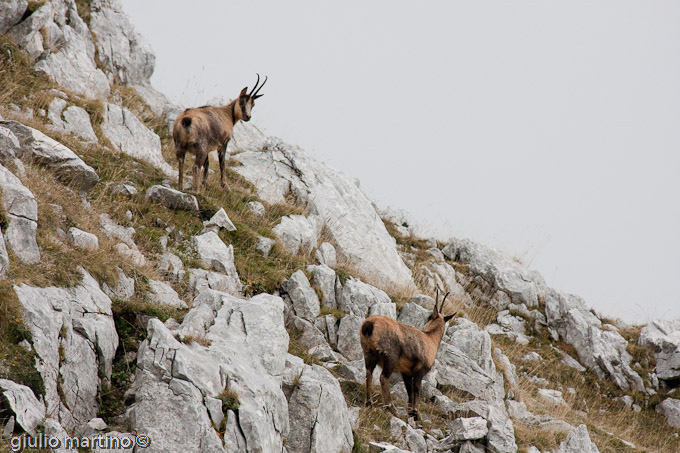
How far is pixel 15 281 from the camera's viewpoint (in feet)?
24.3

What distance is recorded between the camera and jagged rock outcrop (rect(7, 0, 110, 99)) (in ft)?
53.5

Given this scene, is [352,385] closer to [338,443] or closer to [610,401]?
[338,443]

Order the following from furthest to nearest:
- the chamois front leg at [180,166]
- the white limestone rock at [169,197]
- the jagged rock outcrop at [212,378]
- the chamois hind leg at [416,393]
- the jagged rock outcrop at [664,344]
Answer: the jagged rock outcrop at [664,344], the chamois front leg at [180,166], the white limestone rock at [169,197], the chamois hind leg at [416,393], the jagged rock outcrop at [212,378]

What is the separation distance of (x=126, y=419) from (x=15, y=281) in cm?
211

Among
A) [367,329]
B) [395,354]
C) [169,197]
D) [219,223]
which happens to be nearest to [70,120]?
[169,197]

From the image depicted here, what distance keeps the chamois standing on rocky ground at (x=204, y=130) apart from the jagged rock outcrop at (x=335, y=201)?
2162 millimetres

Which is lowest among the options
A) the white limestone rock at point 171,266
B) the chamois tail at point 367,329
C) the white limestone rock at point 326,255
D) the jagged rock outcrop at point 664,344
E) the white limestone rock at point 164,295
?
the white limestone rock at point 171,266

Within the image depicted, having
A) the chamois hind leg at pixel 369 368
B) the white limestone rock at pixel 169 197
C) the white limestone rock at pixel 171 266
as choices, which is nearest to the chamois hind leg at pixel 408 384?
the chamois hind leg at pixel 369 368

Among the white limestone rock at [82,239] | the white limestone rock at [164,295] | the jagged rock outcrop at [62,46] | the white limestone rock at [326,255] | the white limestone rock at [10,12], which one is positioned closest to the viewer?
the white limestone rock at [82,239]

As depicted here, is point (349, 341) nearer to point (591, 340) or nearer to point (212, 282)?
point (212, 282)

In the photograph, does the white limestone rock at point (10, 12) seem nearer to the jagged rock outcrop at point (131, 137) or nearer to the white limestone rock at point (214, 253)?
the jagged rock outcrop at point (131, 137)

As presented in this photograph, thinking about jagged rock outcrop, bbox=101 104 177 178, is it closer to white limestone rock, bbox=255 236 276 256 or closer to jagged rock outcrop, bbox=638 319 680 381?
white limestone rock, bbox=255 236 276 256

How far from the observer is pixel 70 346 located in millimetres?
7391

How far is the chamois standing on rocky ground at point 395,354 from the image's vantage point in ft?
36.3
